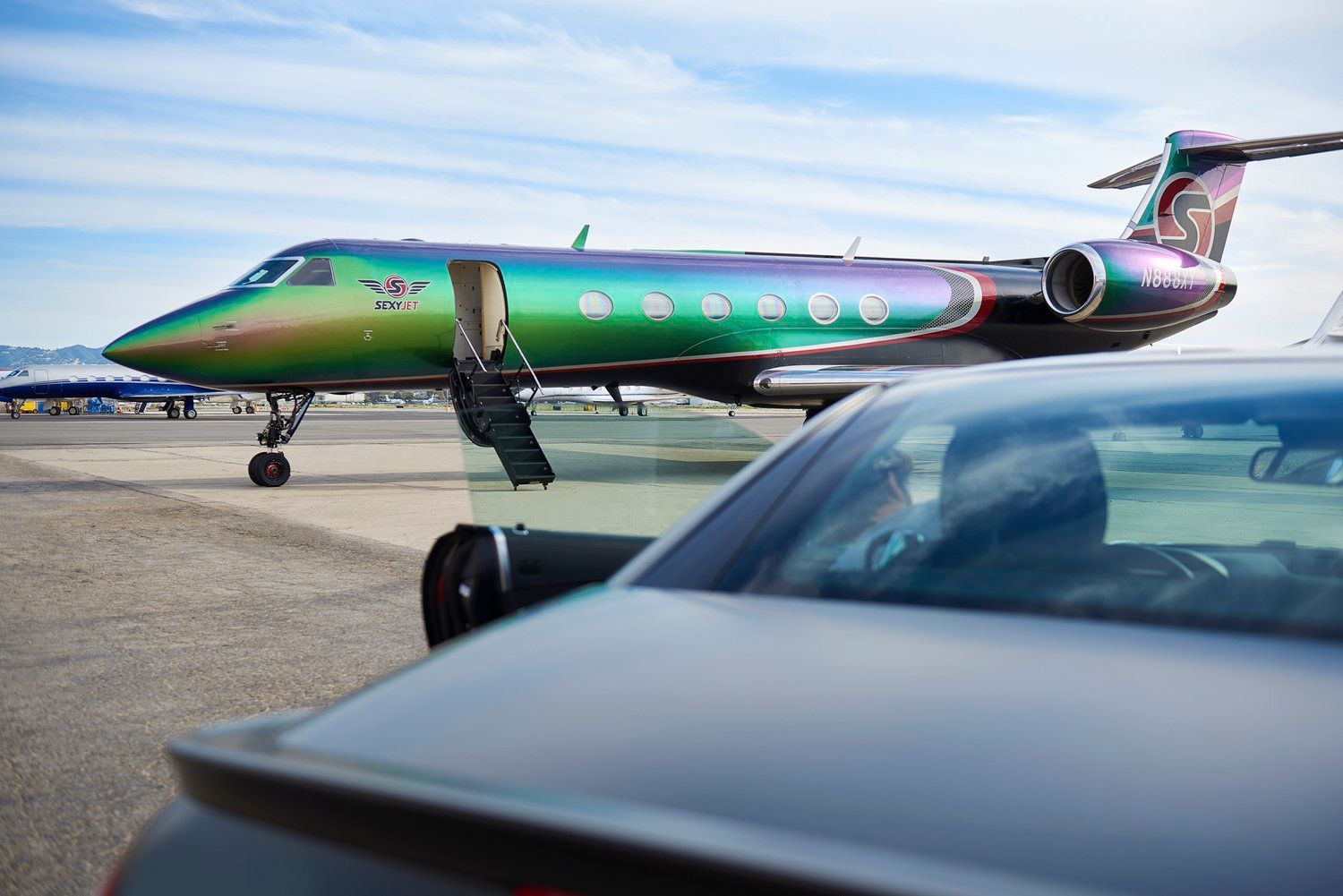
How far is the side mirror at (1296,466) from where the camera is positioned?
2074 mm

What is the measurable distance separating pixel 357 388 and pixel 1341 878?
46.3ft

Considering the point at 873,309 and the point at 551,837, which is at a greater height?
the point at 873,309

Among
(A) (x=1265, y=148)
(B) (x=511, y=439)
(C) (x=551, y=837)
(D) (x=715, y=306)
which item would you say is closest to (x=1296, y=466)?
(C) (x=551, y=837)

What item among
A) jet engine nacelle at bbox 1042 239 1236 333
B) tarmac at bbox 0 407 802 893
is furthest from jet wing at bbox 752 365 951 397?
tarmac at bbox 0 407 802 893

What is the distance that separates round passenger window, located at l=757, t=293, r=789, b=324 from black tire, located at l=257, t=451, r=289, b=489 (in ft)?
21.1

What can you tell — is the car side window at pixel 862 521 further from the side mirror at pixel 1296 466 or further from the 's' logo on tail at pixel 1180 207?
the 's' logo on tail at pixel 1180 207

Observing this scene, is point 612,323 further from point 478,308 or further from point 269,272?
point 269,272

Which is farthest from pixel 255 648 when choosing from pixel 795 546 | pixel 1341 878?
pixel 1341 878

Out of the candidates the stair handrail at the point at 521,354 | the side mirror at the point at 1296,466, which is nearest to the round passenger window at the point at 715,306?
the stair handrail at the point at 521,354

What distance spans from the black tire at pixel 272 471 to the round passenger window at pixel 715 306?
5.64 m

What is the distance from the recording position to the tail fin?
1891 centimetres

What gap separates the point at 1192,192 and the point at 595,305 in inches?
421

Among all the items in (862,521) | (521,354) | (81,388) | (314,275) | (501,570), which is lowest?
(81,388)

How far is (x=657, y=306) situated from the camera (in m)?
15.3
